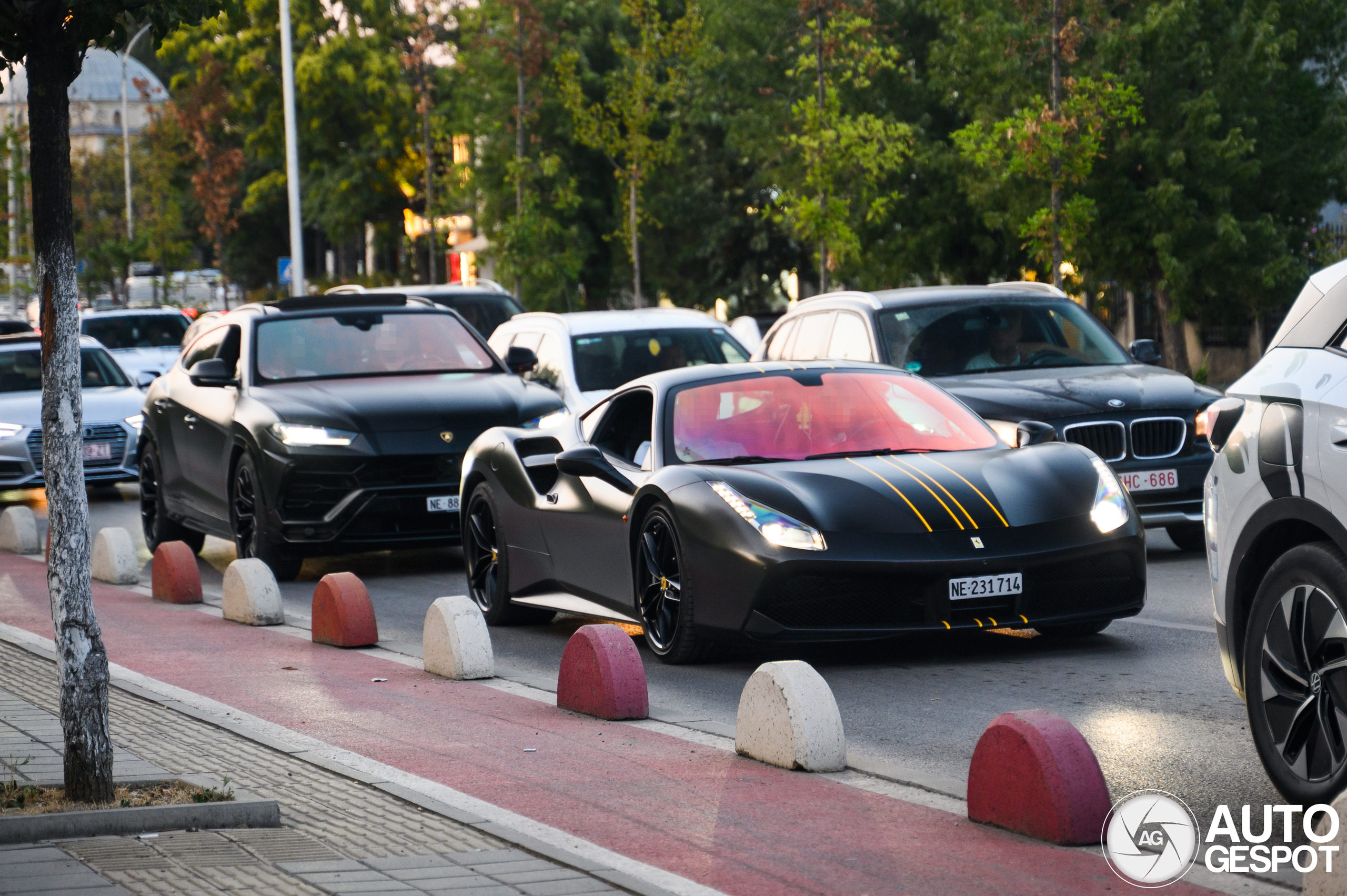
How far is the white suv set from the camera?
17.6 feet

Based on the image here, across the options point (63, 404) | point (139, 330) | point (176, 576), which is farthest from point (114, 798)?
point (139, 330)

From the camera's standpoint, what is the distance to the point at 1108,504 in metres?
8.91

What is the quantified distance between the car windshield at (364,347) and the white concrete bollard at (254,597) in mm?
2679

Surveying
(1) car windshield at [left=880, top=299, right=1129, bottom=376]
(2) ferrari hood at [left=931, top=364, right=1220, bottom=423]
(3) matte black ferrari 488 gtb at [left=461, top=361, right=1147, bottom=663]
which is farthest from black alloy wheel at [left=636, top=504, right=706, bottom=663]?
(1) car windshield at [left=880, top=299, right=1129, bottom=376]

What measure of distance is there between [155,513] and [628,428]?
705 centimetres

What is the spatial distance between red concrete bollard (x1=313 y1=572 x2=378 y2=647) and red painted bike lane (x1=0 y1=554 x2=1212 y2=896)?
0.28 m

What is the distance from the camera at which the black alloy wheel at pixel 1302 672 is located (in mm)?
5336

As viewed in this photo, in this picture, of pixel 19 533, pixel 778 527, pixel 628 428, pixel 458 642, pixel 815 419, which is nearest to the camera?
pixel 778 527

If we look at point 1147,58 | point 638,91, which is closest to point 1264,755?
point 1147,58

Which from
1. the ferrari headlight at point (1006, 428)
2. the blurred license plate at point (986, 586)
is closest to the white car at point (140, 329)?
the ferrari headlight at point (1006, 428)

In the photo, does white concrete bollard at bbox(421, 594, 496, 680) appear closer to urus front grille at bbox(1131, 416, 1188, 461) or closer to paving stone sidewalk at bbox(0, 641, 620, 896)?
paving stone sidewalk at bbox(0, 641, 620, 896)

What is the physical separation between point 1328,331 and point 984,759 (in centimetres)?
161

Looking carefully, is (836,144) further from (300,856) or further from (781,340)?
(300,856)

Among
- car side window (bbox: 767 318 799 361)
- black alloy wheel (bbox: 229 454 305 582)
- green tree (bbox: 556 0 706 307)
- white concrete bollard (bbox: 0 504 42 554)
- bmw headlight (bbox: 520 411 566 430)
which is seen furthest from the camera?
green tree (bbox: 556 0 706 307)
